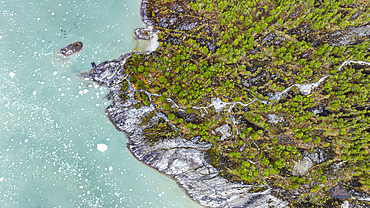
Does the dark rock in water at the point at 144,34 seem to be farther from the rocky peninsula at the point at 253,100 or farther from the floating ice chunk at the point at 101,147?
the floating ice chunk at the point at 101,147

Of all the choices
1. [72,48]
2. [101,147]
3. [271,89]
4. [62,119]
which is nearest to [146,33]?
[72,48]

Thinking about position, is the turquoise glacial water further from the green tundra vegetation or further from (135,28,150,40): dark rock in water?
the green tundra vegetation

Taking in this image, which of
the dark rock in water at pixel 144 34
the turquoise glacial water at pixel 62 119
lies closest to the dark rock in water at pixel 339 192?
the turquoise glacial water at pixel 62 119

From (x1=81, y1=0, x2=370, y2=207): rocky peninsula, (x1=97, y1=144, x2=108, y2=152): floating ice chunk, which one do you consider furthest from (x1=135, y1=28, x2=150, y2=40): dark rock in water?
(x1=97, y1=144, x2=108, y2=152): floating ice chunk

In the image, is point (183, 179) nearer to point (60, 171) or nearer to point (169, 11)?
point (60, 171)

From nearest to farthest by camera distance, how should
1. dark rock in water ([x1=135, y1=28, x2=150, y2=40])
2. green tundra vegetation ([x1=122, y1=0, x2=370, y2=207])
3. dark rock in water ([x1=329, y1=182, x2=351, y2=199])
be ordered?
green tundra vegetation ([x1=122, y1=0, x2=370, y2=207])
dark rock in water ([x1=329, y1=182, x2=351, y2=199])
dark rock in water ([x1=135, y1=28, x2=150, y2=40])

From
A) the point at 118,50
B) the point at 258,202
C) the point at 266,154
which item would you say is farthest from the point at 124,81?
the point at 258,202

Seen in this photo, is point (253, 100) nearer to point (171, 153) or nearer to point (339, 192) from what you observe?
point (171, 153)
